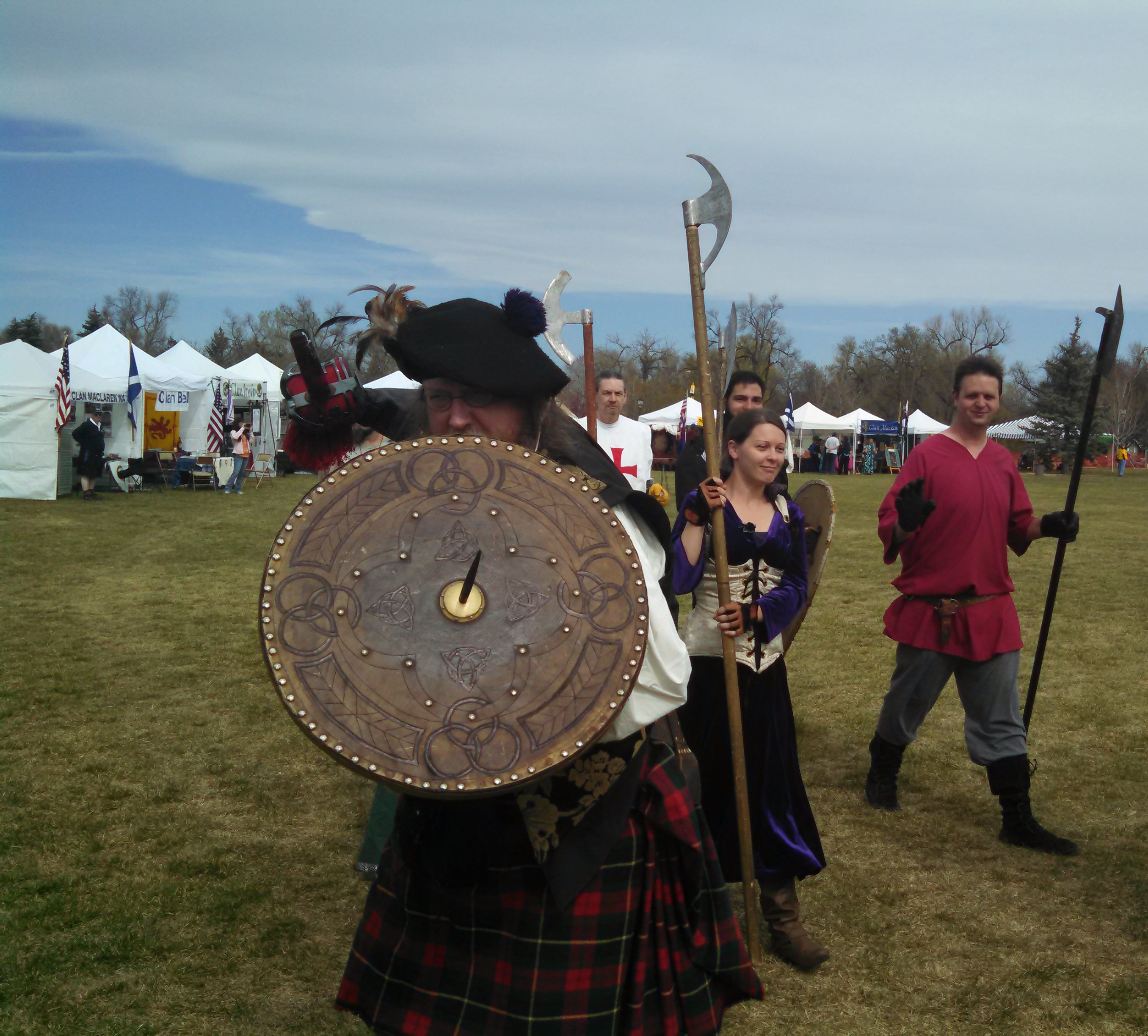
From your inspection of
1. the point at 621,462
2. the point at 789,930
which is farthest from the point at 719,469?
the point at 621,462

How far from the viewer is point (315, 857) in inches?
147

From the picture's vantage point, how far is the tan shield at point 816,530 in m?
3.47

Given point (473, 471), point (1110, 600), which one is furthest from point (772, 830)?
point (1110, 600)

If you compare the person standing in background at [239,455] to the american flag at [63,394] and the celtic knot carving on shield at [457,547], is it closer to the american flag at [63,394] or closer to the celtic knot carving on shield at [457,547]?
the american flag at [63,394]

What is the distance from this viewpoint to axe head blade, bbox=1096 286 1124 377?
3.58 m

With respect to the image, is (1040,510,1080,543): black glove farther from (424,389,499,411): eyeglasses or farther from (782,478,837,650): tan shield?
(424,389,499,411): eyeglasses

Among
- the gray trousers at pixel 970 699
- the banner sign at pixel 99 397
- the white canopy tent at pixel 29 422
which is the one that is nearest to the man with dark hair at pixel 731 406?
the gray trousers at pixel 970 699

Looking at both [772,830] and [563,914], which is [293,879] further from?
[563,914]

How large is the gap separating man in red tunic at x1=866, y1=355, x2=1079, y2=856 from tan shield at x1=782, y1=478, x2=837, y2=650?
1.23 feet

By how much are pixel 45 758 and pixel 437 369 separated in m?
3.73

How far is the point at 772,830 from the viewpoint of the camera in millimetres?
3043

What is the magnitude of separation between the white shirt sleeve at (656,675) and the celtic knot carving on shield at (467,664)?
0.98ft

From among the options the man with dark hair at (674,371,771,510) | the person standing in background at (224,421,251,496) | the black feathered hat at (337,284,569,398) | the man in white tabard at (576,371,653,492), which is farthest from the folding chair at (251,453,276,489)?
the black feathered hat at (337,284,569,398)

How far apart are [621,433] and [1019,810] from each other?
9.68 ft
